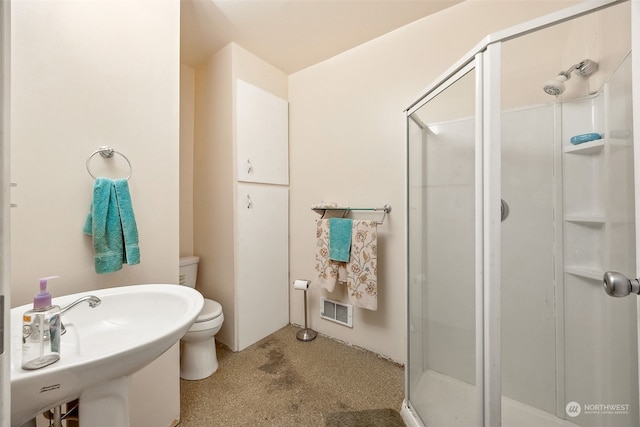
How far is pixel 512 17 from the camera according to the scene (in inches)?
53.3

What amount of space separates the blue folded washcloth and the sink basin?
137 millimetres

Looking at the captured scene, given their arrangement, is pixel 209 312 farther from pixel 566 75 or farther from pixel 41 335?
pixel 566 75

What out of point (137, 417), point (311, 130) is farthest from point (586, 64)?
point (137, 417)

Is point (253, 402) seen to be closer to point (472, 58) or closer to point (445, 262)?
point (445, 262)

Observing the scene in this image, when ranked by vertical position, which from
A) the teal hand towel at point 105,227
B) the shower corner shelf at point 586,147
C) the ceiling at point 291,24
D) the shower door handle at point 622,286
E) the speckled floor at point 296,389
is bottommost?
the speckled floor at point 296,389

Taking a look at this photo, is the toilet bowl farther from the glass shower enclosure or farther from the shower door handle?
the shower door handle

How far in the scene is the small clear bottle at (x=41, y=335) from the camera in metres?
0.58

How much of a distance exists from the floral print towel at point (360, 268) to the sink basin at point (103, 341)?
1044 millimetres

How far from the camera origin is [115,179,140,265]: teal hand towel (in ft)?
3.47

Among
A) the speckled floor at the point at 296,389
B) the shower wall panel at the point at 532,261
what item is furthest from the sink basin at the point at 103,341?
the shower wall panel at the point at 532,261

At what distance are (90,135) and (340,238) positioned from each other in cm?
139

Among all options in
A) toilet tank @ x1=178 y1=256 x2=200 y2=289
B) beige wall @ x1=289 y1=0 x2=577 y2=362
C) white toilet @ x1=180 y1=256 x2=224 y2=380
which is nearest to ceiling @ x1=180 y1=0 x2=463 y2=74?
beige wall @ x1=289 y1=0 x2=577 y2=362

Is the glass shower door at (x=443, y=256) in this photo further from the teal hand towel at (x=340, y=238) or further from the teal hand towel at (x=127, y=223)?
the teal hand towel at (x=127, y=223)

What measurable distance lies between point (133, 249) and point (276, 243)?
1.16 meters
